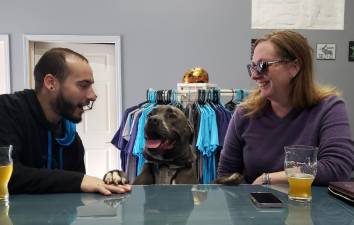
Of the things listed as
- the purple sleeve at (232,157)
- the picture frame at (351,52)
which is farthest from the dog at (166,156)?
the picture frame at (351,52)

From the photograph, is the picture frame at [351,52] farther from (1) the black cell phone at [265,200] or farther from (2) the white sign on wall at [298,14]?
(1) the black cell phone at [265,200]

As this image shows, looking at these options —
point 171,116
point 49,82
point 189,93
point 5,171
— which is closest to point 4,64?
point 189,93

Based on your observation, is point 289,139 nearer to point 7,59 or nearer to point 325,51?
point 325,51

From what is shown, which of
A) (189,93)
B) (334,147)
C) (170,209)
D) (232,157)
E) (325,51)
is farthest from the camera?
(325,51)

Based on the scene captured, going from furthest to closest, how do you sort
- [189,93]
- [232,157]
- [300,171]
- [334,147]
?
[189,93] < [232,157] < [334,147] < [300,171]

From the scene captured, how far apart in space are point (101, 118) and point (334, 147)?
331 centimetres

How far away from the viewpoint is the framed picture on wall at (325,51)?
13.8 ft

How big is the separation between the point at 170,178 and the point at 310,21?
3.38 m

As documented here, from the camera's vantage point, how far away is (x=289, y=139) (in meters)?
1.50

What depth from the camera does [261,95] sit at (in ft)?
5.28

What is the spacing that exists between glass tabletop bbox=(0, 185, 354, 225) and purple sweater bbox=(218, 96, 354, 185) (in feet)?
0.82

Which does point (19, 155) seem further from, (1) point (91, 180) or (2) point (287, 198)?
(2) point (287, 198)

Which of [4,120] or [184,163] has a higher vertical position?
[4,120]

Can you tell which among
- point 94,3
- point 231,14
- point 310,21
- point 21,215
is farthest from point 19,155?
point 310,21
